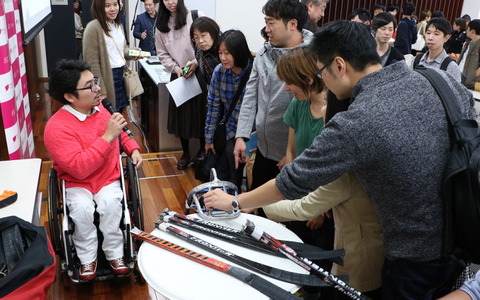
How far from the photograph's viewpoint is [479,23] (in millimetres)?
5266

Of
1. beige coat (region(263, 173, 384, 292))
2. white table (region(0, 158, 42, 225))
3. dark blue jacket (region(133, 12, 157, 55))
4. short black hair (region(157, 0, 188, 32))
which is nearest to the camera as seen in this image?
beige coat (region(263, 173, 384, 292))

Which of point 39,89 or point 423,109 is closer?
point 423,109

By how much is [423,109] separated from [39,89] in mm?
6751

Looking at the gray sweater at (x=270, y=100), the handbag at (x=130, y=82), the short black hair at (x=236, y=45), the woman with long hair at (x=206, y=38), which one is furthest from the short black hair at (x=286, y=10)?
the handbag at (x=130, y=82)

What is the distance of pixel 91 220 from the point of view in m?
A: 2.24

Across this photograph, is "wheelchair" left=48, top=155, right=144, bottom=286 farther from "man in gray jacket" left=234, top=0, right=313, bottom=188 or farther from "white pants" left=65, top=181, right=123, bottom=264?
"man in gray jacket" left=234, top=0, right=313, bottom=188

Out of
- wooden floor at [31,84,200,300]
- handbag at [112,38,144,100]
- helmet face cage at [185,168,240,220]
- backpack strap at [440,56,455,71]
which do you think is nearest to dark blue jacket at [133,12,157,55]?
wooden floor at [31,84,200,300]

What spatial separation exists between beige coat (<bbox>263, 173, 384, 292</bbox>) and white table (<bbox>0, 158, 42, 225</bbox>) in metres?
1.12

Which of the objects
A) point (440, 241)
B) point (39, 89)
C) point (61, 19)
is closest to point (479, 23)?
point (440, 241)

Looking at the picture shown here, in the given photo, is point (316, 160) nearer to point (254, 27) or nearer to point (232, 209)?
point (232, 209)

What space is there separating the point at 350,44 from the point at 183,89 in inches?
99.6

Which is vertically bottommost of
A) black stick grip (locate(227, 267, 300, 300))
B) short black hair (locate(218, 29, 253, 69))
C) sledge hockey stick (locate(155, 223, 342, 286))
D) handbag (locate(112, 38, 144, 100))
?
handbag (locate(112, 38, 144, 100))

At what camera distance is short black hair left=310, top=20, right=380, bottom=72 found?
1229 millimetres

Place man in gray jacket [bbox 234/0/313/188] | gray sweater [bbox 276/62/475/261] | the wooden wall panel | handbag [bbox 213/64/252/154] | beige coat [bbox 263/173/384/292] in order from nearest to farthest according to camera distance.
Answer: gray sweater [bbox 276/62/475/261] → beige coat [bbox 263/173/384/292] → man in gray jacket [bbox 234/0/313/188] → handbag [bbox 213/64/252/154] → the wooden wall panel
